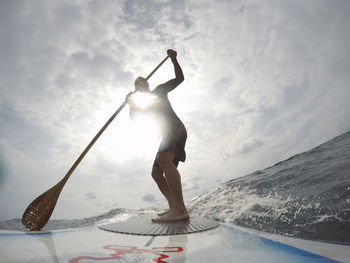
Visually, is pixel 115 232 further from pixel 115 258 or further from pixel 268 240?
pixel 268 240

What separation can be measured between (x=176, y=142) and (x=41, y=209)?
86.4 inches

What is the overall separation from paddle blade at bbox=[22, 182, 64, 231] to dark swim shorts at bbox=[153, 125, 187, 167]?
1.75 meters

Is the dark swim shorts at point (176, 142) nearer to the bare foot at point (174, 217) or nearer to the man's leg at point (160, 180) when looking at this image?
the man's leg at point (160, 180)

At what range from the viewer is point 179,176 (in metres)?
3.06

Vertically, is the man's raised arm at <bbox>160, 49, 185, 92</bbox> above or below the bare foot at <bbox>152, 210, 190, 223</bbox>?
above

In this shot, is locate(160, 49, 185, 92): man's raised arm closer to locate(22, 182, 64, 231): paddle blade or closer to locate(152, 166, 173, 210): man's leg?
locate(152, 166, 173, 210): man's leg

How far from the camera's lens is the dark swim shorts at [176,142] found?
3.20 m

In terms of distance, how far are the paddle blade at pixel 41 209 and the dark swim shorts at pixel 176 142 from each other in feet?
5.74

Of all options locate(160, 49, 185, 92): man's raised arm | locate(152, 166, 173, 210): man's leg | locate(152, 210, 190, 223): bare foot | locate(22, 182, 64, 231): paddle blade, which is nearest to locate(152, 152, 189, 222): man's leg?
locate(152, 210, 190, 223): bare foot

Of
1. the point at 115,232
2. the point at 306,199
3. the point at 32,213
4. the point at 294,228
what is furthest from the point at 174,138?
the point at 32,213

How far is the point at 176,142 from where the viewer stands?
A: 326cm

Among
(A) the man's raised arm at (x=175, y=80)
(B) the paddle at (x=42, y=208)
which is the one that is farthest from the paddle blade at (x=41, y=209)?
(A) the man's raised arm at (x=175, y=80)

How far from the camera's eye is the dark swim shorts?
3.20 meters

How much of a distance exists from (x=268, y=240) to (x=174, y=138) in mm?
1906
